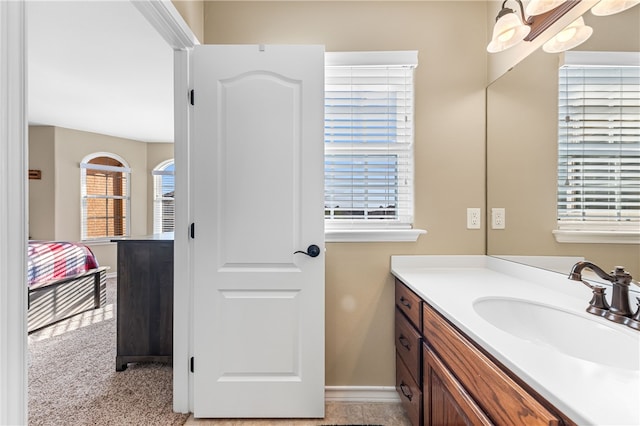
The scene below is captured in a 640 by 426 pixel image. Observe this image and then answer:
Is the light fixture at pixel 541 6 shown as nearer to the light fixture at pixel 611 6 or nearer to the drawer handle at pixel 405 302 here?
the light fixture at pixel 611 6

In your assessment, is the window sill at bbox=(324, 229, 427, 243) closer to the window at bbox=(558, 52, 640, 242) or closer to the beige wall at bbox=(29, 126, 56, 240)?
the window at bbox=(558, 52, 640, 242)

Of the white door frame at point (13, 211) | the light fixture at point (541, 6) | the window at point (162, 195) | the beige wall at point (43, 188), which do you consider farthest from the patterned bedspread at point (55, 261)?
the light fixture at point (541, 6)

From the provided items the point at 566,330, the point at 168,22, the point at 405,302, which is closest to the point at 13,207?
the point at 168,22

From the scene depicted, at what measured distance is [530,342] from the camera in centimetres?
97

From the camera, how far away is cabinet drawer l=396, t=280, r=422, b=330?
4.85 ft

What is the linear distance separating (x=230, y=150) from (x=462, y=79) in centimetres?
149

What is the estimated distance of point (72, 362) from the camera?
2.47 m

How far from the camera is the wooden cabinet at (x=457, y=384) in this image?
75 centimetres

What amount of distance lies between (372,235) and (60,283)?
3409 millimetres

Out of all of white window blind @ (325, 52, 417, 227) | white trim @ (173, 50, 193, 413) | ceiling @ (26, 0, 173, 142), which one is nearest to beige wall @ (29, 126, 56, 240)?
ceiling @ (26, 0, 173, 142)

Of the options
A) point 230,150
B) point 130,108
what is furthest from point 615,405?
point 130,108

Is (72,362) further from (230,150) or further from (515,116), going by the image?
(515,116)

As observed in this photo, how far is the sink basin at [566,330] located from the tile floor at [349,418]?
0.95m

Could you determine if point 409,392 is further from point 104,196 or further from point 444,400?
point 104,196
